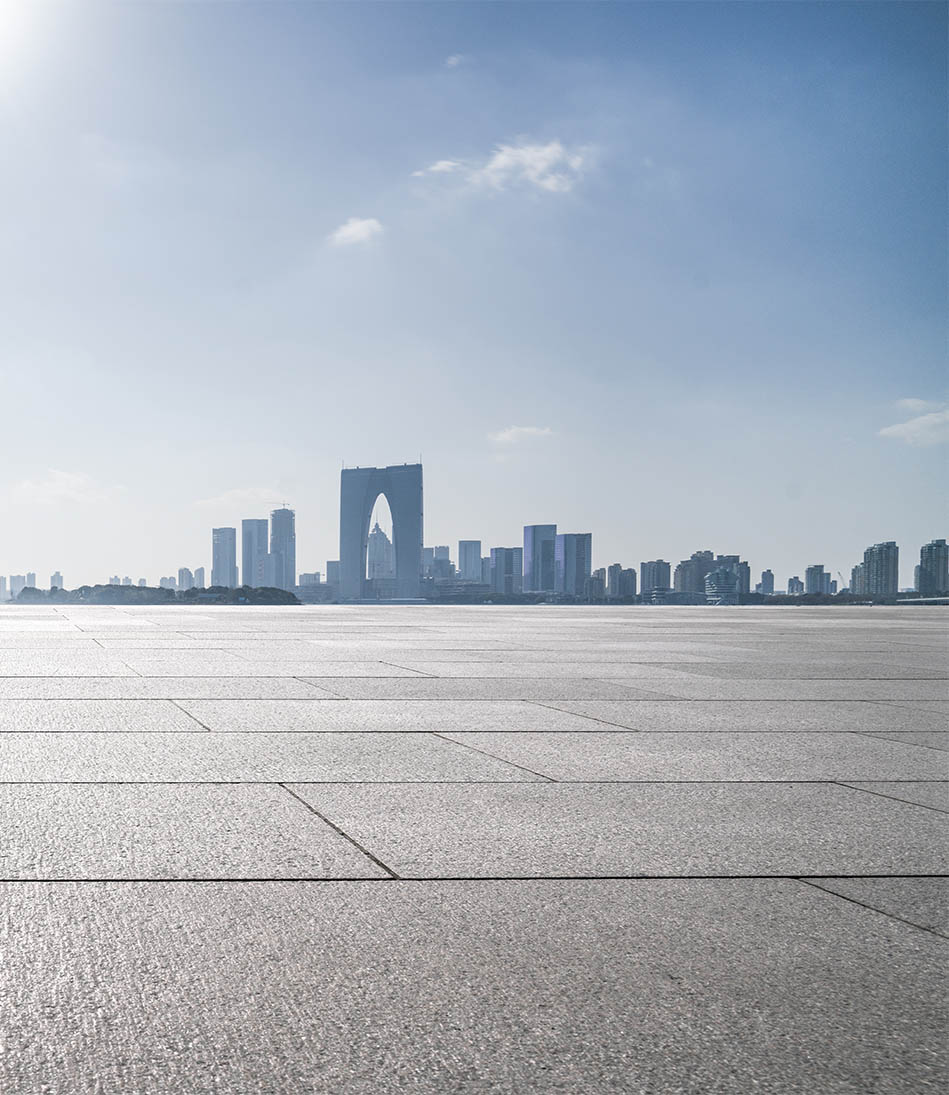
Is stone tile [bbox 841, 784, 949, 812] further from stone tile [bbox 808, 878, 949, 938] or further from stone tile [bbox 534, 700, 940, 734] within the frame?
stone tile [bbox 534, 700, 940, 734]

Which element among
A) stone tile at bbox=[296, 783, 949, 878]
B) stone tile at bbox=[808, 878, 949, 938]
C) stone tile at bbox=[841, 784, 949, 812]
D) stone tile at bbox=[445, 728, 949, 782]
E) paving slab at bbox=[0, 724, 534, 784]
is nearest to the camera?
stone tile at bbox=[808, 878, 949, 938]

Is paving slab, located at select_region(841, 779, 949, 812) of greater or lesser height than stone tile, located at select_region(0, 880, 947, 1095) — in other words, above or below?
below

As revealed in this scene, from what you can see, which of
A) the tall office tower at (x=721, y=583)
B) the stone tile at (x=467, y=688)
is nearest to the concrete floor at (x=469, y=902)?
the stone tile at (x=467, y=688)

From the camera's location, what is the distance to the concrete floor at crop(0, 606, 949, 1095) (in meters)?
3.29

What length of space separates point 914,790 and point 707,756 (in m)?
1.66

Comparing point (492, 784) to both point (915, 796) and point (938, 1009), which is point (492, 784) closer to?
point (915, 796)

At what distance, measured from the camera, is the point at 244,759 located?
8.20 m

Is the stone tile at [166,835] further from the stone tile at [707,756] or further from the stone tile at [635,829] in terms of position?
the stone tile at [707,756]

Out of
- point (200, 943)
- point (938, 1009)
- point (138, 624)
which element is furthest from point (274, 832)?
point (138, 624)

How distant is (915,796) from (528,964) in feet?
13.9

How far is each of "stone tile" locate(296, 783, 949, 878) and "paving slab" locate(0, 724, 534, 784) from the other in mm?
486

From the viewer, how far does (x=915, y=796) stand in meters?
7.26

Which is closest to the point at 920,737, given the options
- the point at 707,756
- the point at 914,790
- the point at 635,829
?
the point at 707,756

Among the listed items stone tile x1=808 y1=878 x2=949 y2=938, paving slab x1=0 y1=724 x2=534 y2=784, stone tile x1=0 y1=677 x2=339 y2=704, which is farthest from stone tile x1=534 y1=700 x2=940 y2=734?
stone tile x1=808 y1=878 x2=949 y2=938
